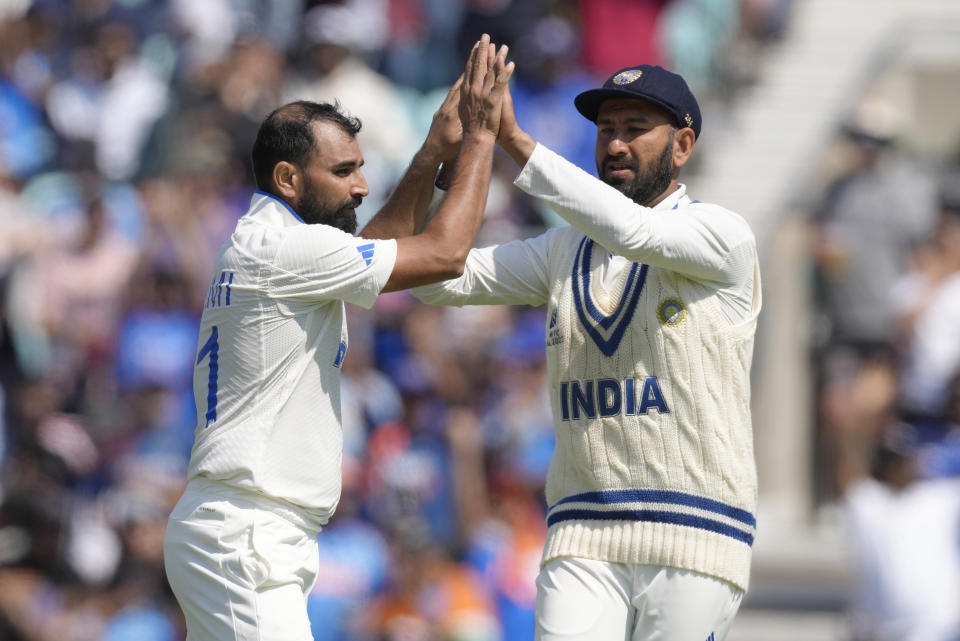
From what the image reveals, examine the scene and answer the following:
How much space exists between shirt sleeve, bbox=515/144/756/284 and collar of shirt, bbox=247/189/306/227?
2.26 feet

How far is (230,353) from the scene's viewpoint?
199 inches

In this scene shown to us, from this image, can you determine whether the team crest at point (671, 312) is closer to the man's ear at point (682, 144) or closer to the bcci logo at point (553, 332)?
the bcci logo at point (553, 332)

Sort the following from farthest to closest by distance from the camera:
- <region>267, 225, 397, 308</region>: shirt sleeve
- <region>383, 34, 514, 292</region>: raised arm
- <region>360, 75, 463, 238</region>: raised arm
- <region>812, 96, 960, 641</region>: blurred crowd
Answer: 1. <region>812, 96, 960, 641</region>: blurred crowd
2. <region>360, 75, 463, 238</region>: raised arm
3. <region>383, 34, 514, 292</region>: raised arm
4. <region>267, 225, 397, 308</region>: shirt sleeve

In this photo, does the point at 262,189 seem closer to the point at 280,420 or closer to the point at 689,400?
the point at 280,420

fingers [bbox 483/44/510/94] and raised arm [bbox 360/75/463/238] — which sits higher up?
A: fingers [bbox 483/44/510/94]

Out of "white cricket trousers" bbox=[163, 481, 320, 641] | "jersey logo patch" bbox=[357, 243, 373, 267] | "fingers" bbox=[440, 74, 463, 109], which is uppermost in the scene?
"fingers" bbox=[440, 74, 463, 109]

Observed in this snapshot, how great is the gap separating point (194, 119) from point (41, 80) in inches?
55.8

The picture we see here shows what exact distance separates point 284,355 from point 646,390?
3.55 feet

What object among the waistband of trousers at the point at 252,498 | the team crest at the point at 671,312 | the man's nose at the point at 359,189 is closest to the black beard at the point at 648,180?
the team crest at the point at 671,312

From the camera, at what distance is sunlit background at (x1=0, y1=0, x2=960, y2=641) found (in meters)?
9.00

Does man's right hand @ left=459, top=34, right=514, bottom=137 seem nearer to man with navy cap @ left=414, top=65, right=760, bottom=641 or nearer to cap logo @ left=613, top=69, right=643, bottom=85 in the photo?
man with navy cap @ left=414, top=65, right=760, bottom=641

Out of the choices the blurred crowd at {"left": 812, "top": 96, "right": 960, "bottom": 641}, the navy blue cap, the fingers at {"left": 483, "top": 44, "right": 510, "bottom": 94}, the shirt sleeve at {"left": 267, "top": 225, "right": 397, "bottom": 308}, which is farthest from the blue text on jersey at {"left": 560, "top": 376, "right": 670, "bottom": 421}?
the blurred crowd at {"left": 812, "top": 96, "right": 960, "bottom": 641}

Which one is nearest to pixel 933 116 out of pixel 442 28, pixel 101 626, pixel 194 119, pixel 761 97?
pixel 761 97

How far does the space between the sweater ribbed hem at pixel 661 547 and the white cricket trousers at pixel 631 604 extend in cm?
3
